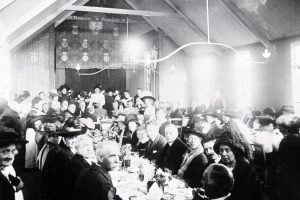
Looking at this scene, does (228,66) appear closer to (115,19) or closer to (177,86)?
(177,86)

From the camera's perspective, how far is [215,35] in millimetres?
11445

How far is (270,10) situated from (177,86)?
6.27 metres

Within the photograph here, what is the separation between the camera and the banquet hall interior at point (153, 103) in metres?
3.30

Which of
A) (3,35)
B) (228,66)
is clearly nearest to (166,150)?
(3,35)

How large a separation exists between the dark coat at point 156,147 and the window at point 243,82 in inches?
231

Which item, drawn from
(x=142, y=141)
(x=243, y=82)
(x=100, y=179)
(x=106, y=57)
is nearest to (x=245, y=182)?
(x=100, y=179)

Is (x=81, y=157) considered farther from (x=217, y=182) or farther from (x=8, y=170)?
(x=217, y=182)

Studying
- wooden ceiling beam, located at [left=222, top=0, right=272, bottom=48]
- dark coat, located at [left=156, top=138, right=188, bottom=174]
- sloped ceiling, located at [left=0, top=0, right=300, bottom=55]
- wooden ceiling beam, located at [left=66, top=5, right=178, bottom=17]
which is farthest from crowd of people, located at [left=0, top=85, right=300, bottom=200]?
wooden ceiling beam, located at [left=66, top=5, right=178, bottom=17]

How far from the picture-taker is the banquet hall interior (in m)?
3.30

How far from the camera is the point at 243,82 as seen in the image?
1078 centimetres

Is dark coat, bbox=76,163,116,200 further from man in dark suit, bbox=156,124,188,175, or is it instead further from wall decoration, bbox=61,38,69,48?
wall decoration, bbox=61,38,69,48

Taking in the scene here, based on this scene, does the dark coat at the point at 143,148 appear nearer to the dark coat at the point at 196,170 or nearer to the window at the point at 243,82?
the dark coat at the point at 196,170

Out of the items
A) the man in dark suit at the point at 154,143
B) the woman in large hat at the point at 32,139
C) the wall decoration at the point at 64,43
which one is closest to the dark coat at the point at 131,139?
the man in dark suit at the point at 154,143

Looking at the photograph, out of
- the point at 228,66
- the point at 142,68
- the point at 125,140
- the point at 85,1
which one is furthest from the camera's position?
the point at 142,68
